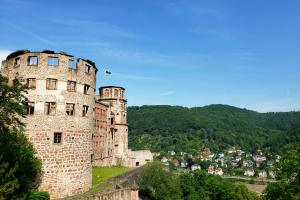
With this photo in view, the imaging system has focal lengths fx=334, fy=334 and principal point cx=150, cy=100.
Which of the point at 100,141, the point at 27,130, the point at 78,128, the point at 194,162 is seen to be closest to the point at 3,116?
the point at 27,130

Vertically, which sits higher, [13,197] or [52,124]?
[52,124]

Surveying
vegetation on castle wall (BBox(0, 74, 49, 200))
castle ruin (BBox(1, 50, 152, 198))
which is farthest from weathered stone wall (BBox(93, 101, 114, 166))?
vegetation on castle wall (BBox(0, 74, 49, 200))

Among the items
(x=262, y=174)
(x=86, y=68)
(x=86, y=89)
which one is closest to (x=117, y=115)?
(x=86, y=89)

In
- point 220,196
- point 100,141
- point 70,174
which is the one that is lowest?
point 220,196

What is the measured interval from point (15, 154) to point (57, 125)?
5401 mm

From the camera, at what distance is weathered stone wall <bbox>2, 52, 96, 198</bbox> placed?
28.7 m

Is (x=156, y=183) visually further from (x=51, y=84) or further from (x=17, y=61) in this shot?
(x=17, y=61)

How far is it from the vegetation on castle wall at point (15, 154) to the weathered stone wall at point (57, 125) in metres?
1.15

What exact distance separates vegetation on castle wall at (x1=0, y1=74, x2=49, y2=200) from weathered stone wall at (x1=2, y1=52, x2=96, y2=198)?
1.15 m

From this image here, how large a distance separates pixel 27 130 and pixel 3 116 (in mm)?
7110

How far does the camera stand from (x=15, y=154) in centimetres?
2433

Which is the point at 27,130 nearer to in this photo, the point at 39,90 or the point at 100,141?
the point at 39,90

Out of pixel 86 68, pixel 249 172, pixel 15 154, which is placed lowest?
pixel 249 172

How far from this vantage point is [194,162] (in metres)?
192
